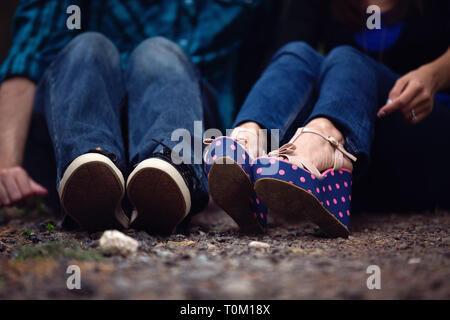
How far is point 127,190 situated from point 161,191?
8cm

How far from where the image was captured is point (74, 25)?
5.08 feet

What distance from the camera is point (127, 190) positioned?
887 millimetres

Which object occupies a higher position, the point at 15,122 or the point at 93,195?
the point at 15,122

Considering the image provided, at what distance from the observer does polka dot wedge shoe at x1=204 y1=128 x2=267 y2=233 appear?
865 millimetres

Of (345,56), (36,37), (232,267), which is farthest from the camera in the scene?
(36,37)

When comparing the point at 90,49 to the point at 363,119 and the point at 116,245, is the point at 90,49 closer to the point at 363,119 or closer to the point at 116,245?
the point at 116,245

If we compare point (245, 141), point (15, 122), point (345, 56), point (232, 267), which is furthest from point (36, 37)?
point (232, 267)

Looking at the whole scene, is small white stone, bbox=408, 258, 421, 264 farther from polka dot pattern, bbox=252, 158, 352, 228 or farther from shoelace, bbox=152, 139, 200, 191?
shoelace, bbox=152, 139, 200, 191

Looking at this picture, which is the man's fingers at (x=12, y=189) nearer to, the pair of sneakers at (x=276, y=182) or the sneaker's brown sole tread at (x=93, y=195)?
the sneaker's brown sole tread at (x=93, y=195)

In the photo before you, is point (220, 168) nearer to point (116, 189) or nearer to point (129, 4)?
point (116, 189)

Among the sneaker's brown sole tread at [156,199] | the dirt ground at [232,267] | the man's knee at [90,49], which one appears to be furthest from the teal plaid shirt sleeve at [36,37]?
the sneaker's brown sole tread at [156,199]

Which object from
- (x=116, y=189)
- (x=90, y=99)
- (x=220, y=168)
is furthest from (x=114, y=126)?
(x=220, y=168)
